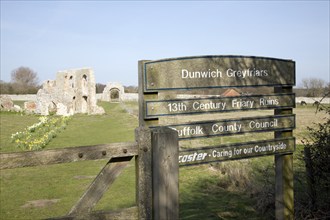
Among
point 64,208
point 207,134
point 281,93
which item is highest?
point 281,93

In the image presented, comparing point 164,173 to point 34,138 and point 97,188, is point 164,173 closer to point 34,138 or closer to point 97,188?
point 97,188

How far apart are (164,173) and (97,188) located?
572 millimetres

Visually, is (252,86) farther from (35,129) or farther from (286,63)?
(35,129)

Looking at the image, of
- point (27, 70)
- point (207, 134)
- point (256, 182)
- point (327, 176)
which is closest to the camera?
point (207, 134)

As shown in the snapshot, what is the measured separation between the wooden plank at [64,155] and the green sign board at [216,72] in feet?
3.35

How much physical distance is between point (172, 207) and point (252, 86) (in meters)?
2.29

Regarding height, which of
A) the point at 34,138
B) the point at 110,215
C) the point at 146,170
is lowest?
the point at 34,138

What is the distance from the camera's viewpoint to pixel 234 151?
14.6ft

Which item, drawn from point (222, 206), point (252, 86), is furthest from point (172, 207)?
point (222, 206)

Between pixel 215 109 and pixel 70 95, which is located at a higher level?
pixel 70 95

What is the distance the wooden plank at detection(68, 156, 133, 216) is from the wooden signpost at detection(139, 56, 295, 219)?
0.32m

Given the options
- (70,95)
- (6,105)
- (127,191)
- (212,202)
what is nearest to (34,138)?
(127,191)

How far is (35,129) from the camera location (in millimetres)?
23484

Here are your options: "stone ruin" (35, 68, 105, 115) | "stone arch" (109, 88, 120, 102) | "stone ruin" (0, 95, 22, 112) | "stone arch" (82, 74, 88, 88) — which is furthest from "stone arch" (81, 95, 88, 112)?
"stone arch" (109, 88, 120, 102)
